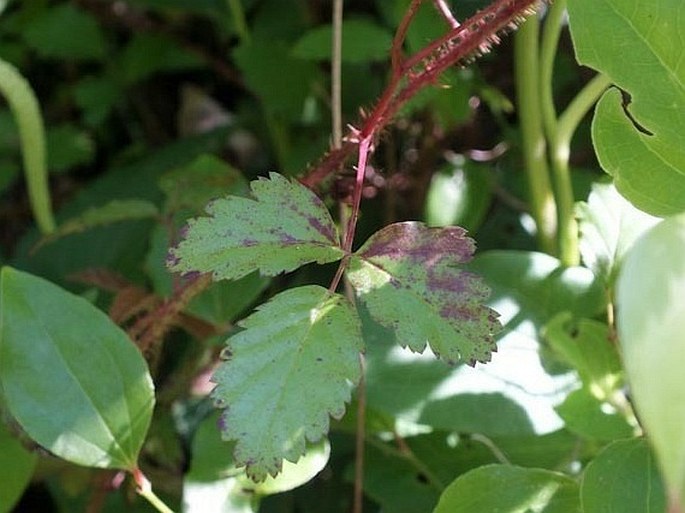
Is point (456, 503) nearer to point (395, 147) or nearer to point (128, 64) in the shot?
point (395, 147)

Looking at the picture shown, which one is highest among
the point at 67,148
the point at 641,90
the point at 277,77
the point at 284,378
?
the point at 641,90

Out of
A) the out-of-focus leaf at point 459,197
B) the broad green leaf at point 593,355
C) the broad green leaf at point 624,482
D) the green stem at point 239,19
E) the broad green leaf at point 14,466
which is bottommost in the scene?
the broad green leaf at point 14,466

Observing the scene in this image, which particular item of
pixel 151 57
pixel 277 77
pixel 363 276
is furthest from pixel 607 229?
pixel 151 57

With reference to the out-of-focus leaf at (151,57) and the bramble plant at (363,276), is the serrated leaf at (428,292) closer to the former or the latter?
the bramble plant at (363,276)

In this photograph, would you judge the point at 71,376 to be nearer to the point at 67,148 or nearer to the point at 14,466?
the point at 14,466

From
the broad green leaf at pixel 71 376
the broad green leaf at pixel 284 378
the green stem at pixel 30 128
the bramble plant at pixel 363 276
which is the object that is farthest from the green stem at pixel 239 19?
the broad green leaf at pixel 284 378
